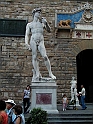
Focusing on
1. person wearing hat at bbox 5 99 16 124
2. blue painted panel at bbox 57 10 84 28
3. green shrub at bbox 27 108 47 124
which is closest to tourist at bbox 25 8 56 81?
green shrub at bbox 27 108 47 124

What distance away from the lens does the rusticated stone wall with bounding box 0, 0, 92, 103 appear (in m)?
13.2

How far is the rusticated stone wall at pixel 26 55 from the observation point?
13.2 meters

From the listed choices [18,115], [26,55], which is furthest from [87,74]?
[18,115]

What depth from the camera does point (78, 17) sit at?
14023 mm

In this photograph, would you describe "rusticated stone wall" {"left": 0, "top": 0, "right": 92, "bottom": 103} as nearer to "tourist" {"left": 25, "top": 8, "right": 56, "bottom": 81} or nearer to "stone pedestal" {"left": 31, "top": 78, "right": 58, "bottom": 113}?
"tourist" {"left": 25, "top": 8, "right": 56, "bottom": 81}

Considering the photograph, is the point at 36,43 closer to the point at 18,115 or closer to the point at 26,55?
the point at 26,55

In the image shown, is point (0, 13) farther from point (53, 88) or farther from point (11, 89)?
point (53, 88)

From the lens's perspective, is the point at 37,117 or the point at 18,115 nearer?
the point at 18,115

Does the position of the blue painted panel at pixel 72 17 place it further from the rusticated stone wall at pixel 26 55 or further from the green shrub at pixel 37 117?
the green shrub at pixel 37 117


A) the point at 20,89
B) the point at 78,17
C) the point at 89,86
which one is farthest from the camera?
the point at 89,86

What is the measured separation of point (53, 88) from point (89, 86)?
9475 millimetres

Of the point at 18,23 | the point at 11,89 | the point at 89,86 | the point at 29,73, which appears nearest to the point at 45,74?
the point at 29,73

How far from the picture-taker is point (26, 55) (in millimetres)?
13492

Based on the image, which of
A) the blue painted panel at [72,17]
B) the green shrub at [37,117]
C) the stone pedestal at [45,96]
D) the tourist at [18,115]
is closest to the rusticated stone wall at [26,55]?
the blue painted panel at [72,17]
